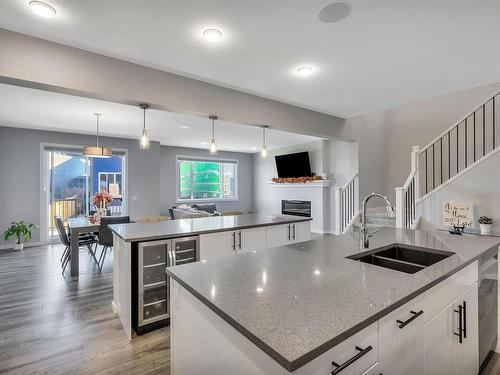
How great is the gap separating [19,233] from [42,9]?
543cm

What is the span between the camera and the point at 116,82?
2.59 m

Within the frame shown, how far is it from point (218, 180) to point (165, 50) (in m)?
7.51

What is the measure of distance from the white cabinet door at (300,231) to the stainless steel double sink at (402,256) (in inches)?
66.1

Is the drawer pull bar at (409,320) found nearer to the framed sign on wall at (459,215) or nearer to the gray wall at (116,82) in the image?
the framed sign on wall at (459,215)

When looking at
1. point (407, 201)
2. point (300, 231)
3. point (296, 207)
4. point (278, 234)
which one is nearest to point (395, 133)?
point (407, 201)

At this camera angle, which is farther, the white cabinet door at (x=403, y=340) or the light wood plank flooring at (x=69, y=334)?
the light wood plank flooring at (x=69, y=334)

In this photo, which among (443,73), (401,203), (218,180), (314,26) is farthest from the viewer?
(218,180)

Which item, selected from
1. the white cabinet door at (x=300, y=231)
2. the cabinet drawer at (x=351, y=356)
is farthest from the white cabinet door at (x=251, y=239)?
the cabinet drawer at (x=351, y=356)

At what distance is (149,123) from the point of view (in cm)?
539

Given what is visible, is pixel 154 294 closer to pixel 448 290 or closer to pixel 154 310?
pixel 154 310

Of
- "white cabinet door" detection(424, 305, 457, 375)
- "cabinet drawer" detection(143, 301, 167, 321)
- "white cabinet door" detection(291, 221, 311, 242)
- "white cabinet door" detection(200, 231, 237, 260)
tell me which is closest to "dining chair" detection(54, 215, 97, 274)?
"cabinet drawer" detection(143, 301, 167, 321)

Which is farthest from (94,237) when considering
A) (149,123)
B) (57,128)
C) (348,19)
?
(348,19)

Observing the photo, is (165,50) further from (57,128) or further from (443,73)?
(57,128)

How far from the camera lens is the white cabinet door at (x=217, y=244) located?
268cm
